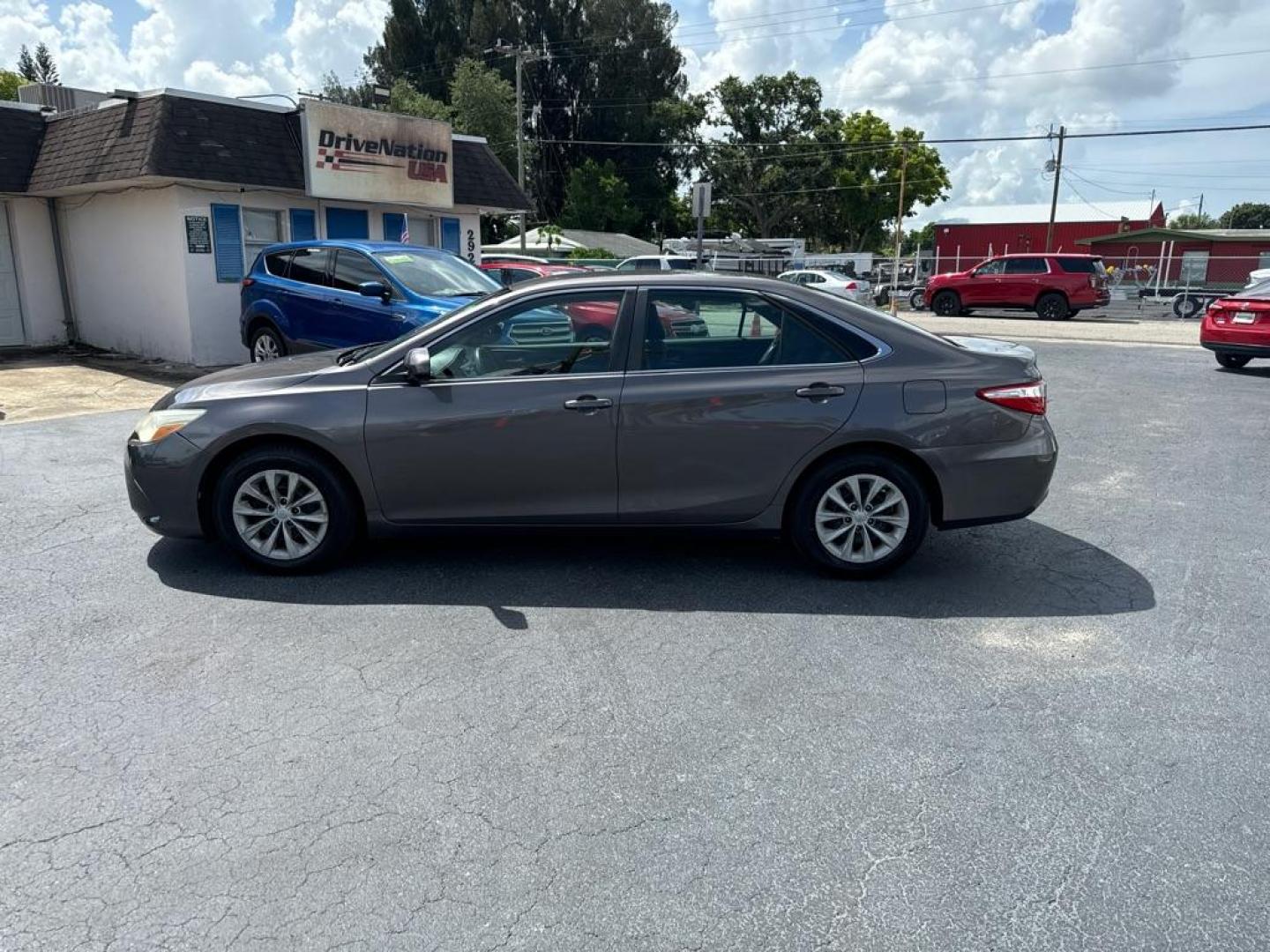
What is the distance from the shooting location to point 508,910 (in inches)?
97.3

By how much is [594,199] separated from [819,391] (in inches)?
1985

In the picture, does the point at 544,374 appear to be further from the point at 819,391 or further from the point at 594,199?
the point at 594,199

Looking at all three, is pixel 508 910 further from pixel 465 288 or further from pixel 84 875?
pixel 465 288

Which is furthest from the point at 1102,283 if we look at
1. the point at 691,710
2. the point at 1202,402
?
the point at 691,710

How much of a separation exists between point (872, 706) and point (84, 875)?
2.66m

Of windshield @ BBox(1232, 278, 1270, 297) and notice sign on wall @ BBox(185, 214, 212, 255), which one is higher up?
notice sign on wall @ BBox(185, 214, 212, 255)

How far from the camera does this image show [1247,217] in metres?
110

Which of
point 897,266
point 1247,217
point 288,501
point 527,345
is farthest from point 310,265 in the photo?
point 1247,217

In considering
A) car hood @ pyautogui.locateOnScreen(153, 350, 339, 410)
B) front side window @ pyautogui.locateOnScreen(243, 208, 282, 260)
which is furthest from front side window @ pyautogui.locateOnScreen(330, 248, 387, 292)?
car hood @ pyautogui.locateOnScreen(153, 350, 339, 410)

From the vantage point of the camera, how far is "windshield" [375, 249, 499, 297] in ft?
33.6

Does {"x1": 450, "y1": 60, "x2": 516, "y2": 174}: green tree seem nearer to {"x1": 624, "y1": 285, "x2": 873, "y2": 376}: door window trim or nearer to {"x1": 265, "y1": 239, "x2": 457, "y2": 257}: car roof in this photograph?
{"x1": 265, "y1": 239, "x2": 457, "y2": 257}: car roof

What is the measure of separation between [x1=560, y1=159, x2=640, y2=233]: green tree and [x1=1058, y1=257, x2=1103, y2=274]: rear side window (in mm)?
32016

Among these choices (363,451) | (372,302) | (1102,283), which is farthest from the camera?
(1102,283)

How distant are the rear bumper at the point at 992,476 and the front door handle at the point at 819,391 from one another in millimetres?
537
